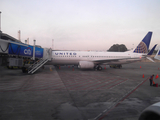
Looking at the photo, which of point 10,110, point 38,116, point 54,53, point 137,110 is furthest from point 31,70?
point 137,110

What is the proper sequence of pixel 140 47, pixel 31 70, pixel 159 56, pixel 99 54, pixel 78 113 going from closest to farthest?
pixel 78 113 → pixel 159 56 → pixel 31 70 → pixel 99 54 → pixel 140 47

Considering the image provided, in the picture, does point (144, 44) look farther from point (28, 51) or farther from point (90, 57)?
point (28, 51)

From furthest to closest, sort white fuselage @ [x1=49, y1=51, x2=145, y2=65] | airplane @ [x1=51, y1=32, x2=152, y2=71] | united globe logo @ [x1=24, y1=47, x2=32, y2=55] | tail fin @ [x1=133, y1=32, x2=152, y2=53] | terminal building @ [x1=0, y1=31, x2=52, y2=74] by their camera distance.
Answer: tail fin @ [x1=133, y1=32, x2=152, y2=53] → white fuselage @ [x1=49, y1=51, x2=145, y2=65] → airplane @ [x1=51, y1=32, x2=152, y2=71] → united globe logo @ [x1=24, y1=47, x2=32, y2=55] → terminal building @ [x1=0, y1=31, x2=52, y2=74]

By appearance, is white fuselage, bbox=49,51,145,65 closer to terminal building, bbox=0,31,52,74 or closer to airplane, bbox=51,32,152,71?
airplane, bbox=51,32,152,71

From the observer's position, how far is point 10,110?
18.9ft

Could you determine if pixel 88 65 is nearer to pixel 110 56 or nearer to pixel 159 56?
pixel 110 56

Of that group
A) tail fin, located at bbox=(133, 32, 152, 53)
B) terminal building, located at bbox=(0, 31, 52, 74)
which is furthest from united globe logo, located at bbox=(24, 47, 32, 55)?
tail fin, located at bbox=(133, 32, 152, 53)

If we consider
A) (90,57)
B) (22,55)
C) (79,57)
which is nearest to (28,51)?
(22,55)

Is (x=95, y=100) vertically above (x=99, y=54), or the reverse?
(x=99, y=54)

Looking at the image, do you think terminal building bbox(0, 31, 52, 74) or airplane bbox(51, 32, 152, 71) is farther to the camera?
airplane bbox(51, 32, 152, 71)

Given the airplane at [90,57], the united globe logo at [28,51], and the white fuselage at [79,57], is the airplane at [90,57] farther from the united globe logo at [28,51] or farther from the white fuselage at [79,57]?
the united globe logo at [28,51]

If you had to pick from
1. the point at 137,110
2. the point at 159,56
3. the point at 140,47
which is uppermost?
the point at 140,47

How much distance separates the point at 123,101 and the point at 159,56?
34.0ft

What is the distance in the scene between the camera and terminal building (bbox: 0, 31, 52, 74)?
44.5 feet
